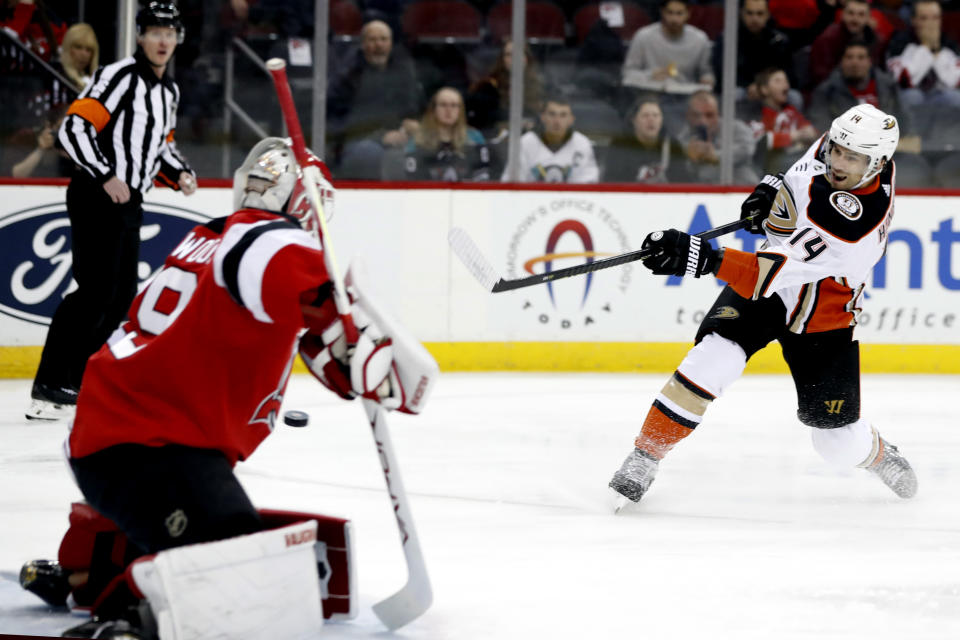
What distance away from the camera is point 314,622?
2.04 metres

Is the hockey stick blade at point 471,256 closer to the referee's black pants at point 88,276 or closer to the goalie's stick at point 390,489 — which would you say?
the goalie's stick at point 390,489

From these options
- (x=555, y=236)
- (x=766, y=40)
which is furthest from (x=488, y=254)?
(x=766, y=40)

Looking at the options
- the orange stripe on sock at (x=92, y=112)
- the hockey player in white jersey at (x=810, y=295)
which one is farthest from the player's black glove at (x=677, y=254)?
the orange stripe on sock at (x=92, y=112)

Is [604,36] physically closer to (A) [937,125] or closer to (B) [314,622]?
(A) [937,125]

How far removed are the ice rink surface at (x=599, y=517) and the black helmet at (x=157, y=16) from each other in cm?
122

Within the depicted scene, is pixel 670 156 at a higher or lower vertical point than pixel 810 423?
higher

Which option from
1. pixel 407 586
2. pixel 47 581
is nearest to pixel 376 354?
pixel 407 586

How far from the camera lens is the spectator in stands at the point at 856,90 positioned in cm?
594

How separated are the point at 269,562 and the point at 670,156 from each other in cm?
399

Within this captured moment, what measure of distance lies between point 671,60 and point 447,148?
1.00m

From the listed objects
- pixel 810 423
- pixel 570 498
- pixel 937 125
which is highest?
pixel 937 125

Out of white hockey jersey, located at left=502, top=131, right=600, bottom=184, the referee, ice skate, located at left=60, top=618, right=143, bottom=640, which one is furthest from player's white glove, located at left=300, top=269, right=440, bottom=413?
white hockey jersey, located at left=502, top=131, right=600, bottom=184

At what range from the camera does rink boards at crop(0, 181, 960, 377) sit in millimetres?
5418

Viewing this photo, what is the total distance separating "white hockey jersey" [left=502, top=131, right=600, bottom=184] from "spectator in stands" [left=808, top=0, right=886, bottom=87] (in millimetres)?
1108
